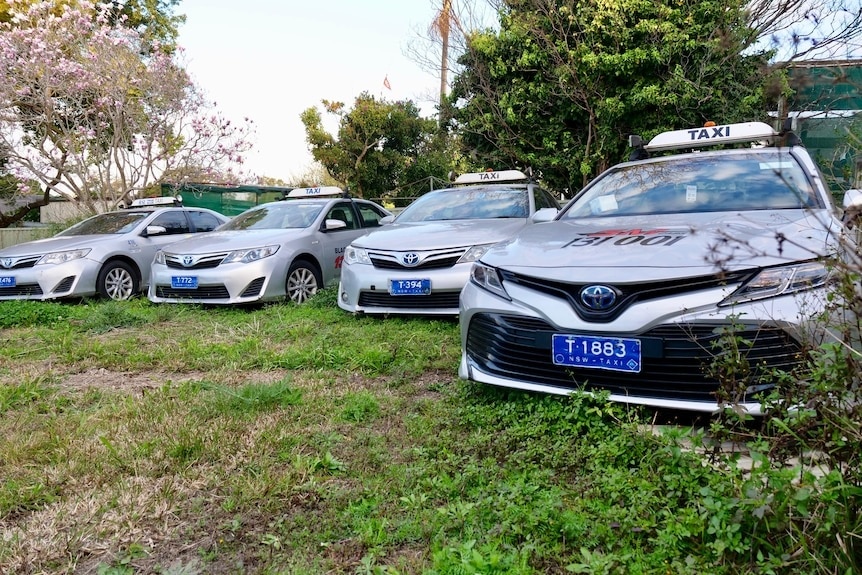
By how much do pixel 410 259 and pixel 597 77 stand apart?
7.23 metres

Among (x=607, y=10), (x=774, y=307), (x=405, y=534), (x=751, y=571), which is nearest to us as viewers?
(x=751, y=571)

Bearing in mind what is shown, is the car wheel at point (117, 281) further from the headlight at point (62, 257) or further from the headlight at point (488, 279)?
the headlight at point (488, 279)

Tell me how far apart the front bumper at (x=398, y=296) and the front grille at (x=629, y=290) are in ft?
7.50

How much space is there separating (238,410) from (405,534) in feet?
4.92

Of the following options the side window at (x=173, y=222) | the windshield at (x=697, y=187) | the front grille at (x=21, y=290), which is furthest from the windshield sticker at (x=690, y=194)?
the side window at (x=173, y=222)

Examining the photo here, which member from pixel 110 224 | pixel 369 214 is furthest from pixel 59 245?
pixel 369 214

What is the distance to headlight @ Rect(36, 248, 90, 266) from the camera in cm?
718

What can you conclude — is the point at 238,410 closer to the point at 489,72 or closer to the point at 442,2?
the point at 489,72

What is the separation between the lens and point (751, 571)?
1685mm

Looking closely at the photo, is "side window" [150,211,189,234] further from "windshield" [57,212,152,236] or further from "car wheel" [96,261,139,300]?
"car wheel" [96,261,139,300]

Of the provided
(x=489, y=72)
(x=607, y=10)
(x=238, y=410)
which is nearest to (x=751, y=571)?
(x=238, y=410)

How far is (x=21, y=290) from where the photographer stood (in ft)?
23.5

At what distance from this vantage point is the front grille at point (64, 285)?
710 centimetres

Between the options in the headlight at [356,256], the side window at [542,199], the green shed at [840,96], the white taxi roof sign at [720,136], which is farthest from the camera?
the side window at [542,199]
